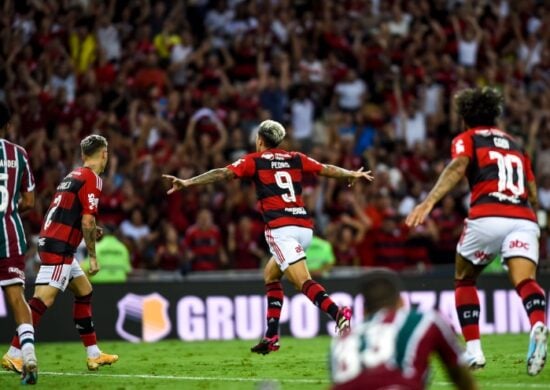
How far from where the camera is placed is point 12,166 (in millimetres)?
10797

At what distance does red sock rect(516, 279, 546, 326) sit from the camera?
33.3 ft

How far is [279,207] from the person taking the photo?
12656mm

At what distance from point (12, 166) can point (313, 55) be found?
14305mm

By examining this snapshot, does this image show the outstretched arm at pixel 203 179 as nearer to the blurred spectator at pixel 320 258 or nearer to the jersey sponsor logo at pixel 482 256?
the jersey sponsor logo at pixel 482 256

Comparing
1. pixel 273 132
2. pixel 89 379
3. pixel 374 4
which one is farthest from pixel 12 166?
pixel 374 4

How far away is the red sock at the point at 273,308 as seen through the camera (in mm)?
12844

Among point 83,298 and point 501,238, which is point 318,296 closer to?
point 83,298

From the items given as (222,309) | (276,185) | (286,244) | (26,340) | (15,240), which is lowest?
(222,309)

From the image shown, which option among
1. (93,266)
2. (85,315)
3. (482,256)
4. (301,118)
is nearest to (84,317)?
(85,315)

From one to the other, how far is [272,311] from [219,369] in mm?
1074

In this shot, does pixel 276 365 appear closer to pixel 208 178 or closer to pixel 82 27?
pixel 208 178

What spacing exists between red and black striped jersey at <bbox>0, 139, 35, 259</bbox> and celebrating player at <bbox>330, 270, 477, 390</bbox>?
490 cm

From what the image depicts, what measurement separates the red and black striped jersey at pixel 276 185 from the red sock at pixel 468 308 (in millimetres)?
2432

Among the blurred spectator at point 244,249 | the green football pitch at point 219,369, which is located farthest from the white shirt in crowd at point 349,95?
the green football pitch at point 219,369
